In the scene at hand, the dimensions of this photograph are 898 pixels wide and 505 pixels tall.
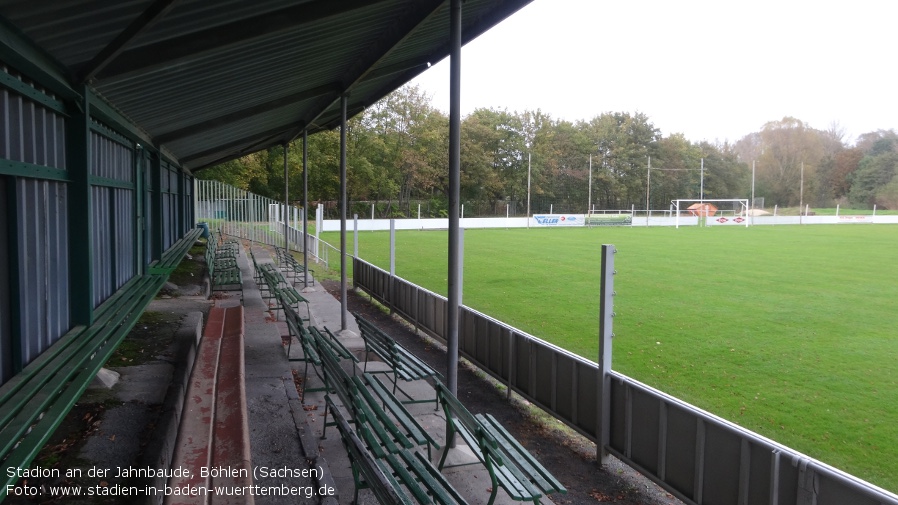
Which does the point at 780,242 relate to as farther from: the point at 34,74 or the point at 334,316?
the point at 34,74

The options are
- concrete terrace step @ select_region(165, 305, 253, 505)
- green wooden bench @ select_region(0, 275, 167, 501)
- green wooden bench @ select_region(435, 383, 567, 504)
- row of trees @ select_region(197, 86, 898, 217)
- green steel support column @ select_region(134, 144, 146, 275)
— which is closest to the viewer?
green wooden bench @ select_region(0, 275, 167, 501)

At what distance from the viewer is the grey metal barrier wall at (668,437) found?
3920mm

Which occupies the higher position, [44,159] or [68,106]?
[68,106]

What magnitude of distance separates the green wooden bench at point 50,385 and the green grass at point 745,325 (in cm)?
645

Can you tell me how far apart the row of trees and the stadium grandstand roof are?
31708 millimetres

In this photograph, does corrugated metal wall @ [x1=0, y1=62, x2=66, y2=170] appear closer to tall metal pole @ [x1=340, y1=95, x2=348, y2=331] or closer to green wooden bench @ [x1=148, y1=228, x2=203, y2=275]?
green wooden bench @ [x1=148, y1=228, x2=203, y2=275]

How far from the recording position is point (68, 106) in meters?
4.69

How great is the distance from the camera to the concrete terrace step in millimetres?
3418

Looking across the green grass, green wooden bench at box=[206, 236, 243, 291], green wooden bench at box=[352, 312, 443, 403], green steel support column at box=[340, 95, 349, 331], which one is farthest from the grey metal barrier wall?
green wooden bench at box=[206, 236, 243, 291]

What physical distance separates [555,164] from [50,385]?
65.1 meters

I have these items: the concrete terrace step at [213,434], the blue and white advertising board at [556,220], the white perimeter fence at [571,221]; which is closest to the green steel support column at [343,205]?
the concrete terrace step at [213,434]

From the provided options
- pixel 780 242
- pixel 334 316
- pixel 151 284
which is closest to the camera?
pixel 151 284

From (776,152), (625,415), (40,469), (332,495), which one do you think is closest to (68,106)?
(40,469)

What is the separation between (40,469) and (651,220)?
184 feet
